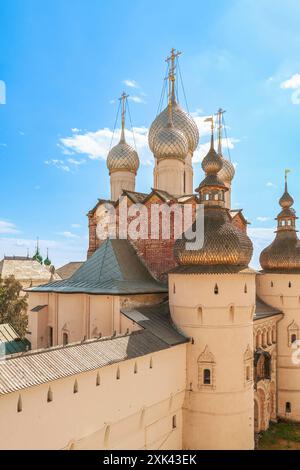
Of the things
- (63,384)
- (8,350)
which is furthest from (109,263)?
(63,384)

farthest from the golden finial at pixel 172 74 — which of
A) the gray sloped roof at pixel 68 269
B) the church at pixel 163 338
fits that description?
the gray sloped roof at pixel 68 269

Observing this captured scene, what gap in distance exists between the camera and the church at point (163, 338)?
10031 mm

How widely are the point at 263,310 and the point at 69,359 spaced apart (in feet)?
44.7

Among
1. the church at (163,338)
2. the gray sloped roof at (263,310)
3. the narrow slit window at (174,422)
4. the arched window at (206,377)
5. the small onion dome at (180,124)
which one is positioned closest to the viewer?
the church at (163,338)

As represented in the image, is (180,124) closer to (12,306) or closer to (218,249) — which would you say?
(218,249)

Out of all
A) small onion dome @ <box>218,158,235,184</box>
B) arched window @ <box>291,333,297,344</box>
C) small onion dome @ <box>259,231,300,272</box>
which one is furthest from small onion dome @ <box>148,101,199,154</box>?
arched window @ <box>291,333,297,344</box>

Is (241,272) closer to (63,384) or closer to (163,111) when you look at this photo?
(63,384)

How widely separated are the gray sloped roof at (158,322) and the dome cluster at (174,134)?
938 centimetres

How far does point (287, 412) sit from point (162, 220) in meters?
12.5

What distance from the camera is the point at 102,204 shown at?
74.5 feet

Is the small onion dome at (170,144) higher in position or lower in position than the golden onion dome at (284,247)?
higher

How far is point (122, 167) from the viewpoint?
23672 millimetres

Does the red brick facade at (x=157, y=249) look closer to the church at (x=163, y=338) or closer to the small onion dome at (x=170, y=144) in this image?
the church at (x=163, y=338)

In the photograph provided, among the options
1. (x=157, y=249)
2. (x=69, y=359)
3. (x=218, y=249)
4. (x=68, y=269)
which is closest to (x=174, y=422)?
(x=69, y=359)
